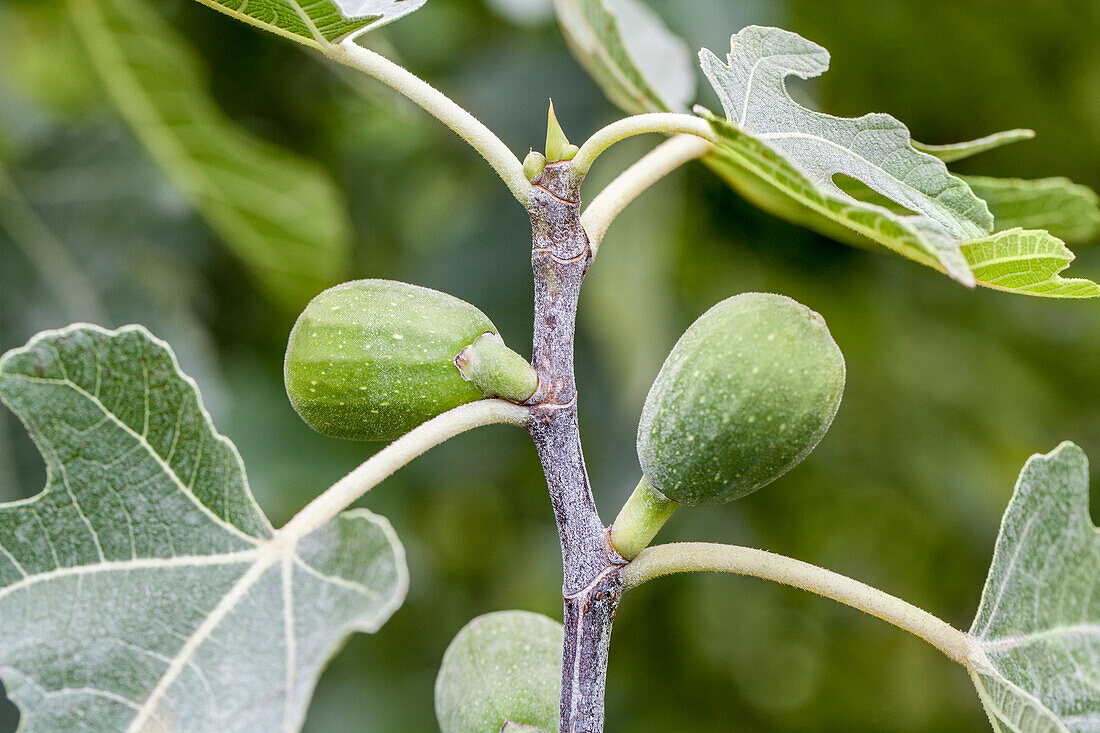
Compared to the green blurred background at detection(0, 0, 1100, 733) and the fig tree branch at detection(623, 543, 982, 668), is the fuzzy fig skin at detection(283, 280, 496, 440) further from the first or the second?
the green blurred background at detection(0, 0, 1100, 733)

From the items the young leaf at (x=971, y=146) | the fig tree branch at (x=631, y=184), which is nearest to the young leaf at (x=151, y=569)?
the fig tree branch at (x=631, y=184)

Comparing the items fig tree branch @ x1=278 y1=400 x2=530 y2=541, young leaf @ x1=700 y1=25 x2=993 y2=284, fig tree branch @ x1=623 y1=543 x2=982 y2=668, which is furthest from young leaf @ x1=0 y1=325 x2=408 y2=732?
young leaf @ x1=700 y1=25 x2=993 y2=284

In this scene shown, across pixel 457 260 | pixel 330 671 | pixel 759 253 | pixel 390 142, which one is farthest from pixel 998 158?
pixel 330 671

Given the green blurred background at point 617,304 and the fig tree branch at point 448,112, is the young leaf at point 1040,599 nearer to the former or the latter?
the fig tree branch at point 448,112

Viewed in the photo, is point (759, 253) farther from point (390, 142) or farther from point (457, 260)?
point (390, 142)

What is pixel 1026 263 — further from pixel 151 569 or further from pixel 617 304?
pixel 617 304

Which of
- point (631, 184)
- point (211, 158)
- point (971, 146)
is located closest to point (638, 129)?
point (631, 184)
